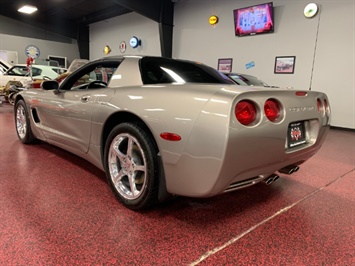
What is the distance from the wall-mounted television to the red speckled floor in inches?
238

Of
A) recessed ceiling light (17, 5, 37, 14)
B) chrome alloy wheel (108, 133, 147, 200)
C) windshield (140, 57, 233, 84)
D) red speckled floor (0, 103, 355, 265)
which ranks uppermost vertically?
recessed ceiling light (17, 5, 37, 14)

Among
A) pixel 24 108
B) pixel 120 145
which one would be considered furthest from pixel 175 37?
pixel 120 145

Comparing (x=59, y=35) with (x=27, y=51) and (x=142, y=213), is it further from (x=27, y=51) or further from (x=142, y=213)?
(x=142, y=213)

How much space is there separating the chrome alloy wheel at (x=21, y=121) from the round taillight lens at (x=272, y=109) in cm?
303

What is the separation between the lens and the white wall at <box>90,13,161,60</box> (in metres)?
10.9

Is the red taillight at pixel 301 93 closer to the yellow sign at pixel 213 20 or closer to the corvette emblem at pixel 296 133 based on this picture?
the corvette emblem at pixel 296 133

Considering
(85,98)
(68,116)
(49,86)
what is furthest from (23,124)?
(85,98)

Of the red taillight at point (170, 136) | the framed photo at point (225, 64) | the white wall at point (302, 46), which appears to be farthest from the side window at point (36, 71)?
the red taillight at point (170, 136)

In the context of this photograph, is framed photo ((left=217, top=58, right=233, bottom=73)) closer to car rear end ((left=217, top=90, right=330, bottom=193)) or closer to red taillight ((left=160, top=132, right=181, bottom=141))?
car rear end ((left=217, top=90, right=330, bottom=193))

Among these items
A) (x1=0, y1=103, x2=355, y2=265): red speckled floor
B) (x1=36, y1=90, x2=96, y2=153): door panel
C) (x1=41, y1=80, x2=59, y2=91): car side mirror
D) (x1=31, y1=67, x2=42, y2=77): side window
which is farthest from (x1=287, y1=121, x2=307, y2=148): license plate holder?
(x1=31, y1=67, x2=42, y2=77): side window

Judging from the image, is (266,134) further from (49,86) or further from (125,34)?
(125,34)

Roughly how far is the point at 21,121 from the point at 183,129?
9.72 feet

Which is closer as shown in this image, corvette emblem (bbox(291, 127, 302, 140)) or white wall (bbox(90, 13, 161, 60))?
corvette emblem (bbox(291, 127, 302, 140))

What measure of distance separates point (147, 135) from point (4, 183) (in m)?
1.39
